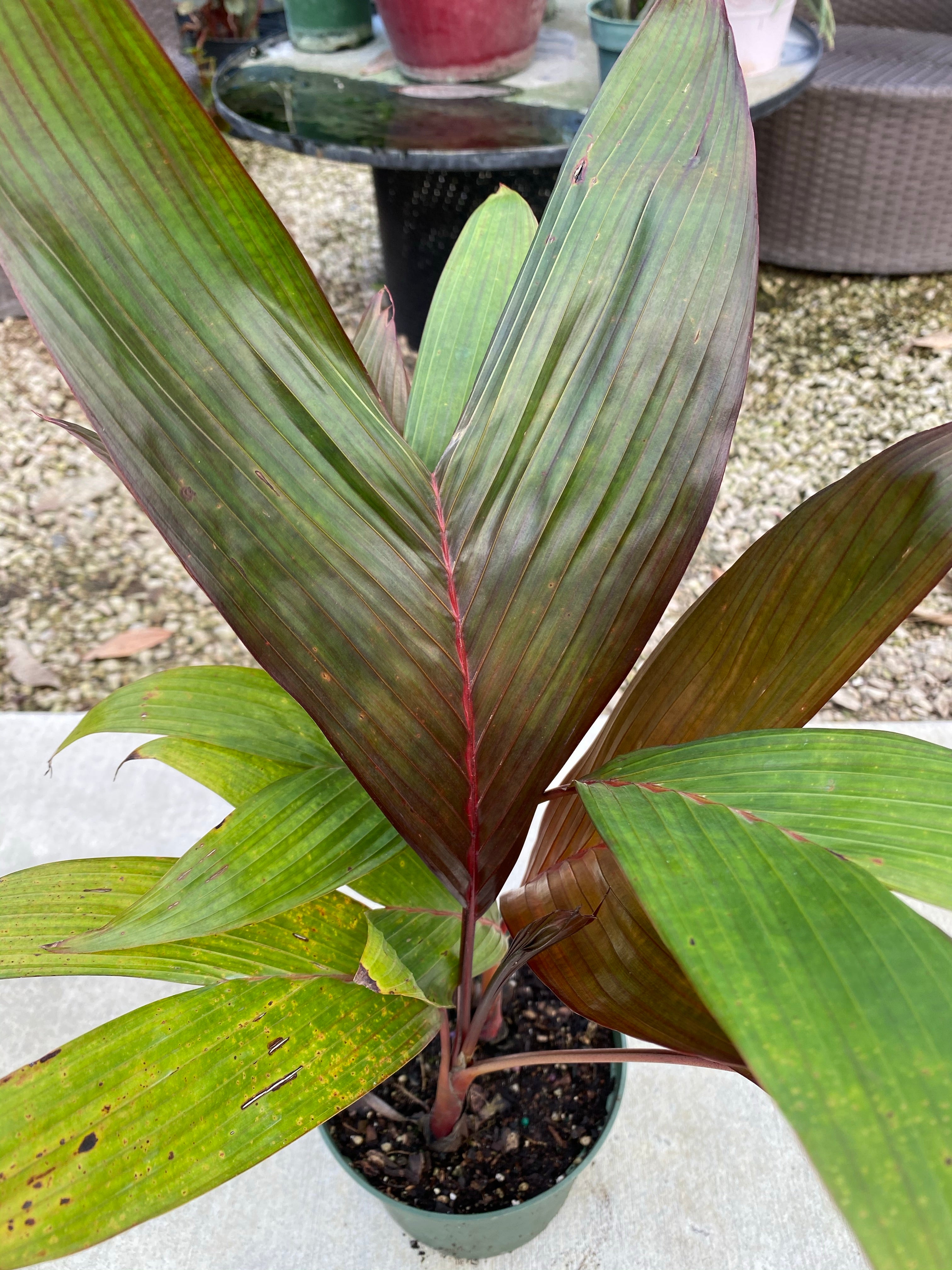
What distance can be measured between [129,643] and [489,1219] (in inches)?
51.0

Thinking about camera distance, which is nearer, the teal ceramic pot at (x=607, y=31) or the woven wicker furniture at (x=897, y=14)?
the teal ceramic pot at (x=607, y=31)

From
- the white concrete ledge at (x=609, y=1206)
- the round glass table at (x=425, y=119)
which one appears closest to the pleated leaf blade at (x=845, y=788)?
the white concrete ledge at (x=609, y=1206)

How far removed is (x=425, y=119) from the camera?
6.02 feet

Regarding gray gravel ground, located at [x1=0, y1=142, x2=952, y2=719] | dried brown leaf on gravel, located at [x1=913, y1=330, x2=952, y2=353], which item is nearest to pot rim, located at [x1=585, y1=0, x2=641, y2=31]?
gray gravel ground, located at [x1=0, y1=142, x2=952, y2=719]

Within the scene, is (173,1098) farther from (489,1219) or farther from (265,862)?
(489,1219)

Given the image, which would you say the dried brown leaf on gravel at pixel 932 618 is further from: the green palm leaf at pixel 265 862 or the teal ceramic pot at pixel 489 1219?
the green palm leaf at pixel 265 862

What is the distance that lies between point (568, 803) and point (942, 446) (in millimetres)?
362

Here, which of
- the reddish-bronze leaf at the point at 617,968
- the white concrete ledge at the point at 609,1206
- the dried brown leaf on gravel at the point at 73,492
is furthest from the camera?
the dried brown leaf on gravel at the point at 73,492

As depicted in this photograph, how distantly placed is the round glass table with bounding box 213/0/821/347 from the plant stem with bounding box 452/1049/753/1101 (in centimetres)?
144

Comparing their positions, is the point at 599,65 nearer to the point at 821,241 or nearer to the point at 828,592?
the point at 821,241

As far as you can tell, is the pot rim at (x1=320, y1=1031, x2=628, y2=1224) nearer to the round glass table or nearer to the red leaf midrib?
the red leaf midrib

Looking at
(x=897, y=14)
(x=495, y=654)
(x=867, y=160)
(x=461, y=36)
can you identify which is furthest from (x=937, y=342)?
(x=495, y=654)

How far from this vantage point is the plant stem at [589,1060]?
0.52m

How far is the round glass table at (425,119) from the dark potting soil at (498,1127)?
4.53 feet
